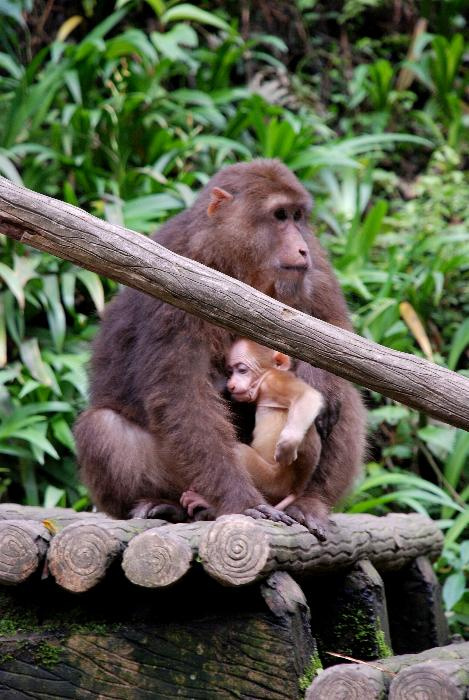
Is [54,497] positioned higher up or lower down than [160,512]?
lower down

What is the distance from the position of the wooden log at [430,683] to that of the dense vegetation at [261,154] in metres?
2.40

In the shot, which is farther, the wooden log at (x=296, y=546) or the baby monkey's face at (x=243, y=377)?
the baby monkey's face at (x=243, y=377)

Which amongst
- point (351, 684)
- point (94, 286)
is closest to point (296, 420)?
point (351, 684)

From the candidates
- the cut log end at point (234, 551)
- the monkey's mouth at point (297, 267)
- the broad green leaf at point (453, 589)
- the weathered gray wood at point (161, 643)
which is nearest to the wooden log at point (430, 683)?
the weathered gray wood at point (161, 643)

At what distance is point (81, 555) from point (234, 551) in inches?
19.6

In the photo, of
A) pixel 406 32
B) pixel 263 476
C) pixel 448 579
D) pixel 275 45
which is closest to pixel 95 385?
pixel 263 476

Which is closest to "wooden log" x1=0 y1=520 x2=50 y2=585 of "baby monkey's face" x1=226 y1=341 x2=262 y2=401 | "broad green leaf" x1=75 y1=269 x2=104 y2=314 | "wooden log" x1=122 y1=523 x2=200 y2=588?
"wooden log" x1=122 y1=523 x2=200 y2=588

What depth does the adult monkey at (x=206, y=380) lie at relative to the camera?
3939 mm

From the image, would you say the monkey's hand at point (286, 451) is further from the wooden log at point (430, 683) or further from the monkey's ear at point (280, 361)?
the wooden log at point (430, 683)

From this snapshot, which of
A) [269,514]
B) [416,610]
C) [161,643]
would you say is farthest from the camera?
[416,610]

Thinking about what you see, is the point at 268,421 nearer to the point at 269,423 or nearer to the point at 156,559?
the point at 269,423

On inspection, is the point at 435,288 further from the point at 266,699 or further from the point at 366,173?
the point at 266,699

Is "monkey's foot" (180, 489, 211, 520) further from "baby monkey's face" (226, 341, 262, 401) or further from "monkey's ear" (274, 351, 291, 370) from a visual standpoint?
"monkey's ear" (274, 351, 291, 370)

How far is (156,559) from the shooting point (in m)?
3.21
